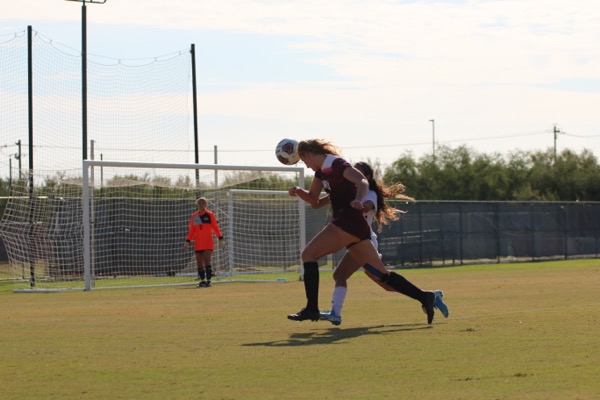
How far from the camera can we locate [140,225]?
93.6 feet

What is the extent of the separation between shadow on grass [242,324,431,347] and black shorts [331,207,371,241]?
0.99 meters

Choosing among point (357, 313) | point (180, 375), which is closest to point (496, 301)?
point (357, 313)

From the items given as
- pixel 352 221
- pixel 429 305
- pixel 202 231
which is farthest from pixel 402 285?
pixel 202 231

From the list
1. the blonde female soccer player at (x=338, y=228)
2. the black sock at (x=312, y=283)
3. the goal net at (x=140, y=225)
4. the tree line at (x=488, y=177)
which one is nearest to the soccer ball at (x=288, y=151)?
the blonde female soccer player at (x=338, y=228)

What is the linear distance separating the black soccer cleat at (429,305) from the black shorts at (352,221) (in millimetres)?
1000

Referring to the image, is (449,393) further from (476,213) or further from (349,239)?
(476,213)

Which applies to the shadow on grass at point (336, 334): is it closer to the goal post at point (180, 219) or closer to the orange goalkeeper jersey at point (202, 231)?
the goal post at point (180, 219)

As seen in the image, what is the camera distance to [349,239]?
1167cm

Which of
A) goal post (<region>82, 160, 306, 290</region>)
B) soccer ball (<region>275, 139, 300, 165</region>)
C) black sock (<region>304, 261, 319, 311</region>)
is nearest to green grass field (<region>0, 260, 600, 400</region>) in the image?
black sock (<region>304, 261, 319, 311</region>)

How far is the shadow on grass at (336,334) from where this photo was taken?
1024cm

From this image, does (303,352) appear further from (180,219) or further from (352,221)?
(180,219)

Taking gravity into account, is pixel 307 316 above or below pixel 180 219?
below

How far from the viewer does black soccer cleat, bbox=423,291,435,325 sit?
11.9 meters

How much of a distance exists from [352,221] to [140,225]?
17548 millimetres
